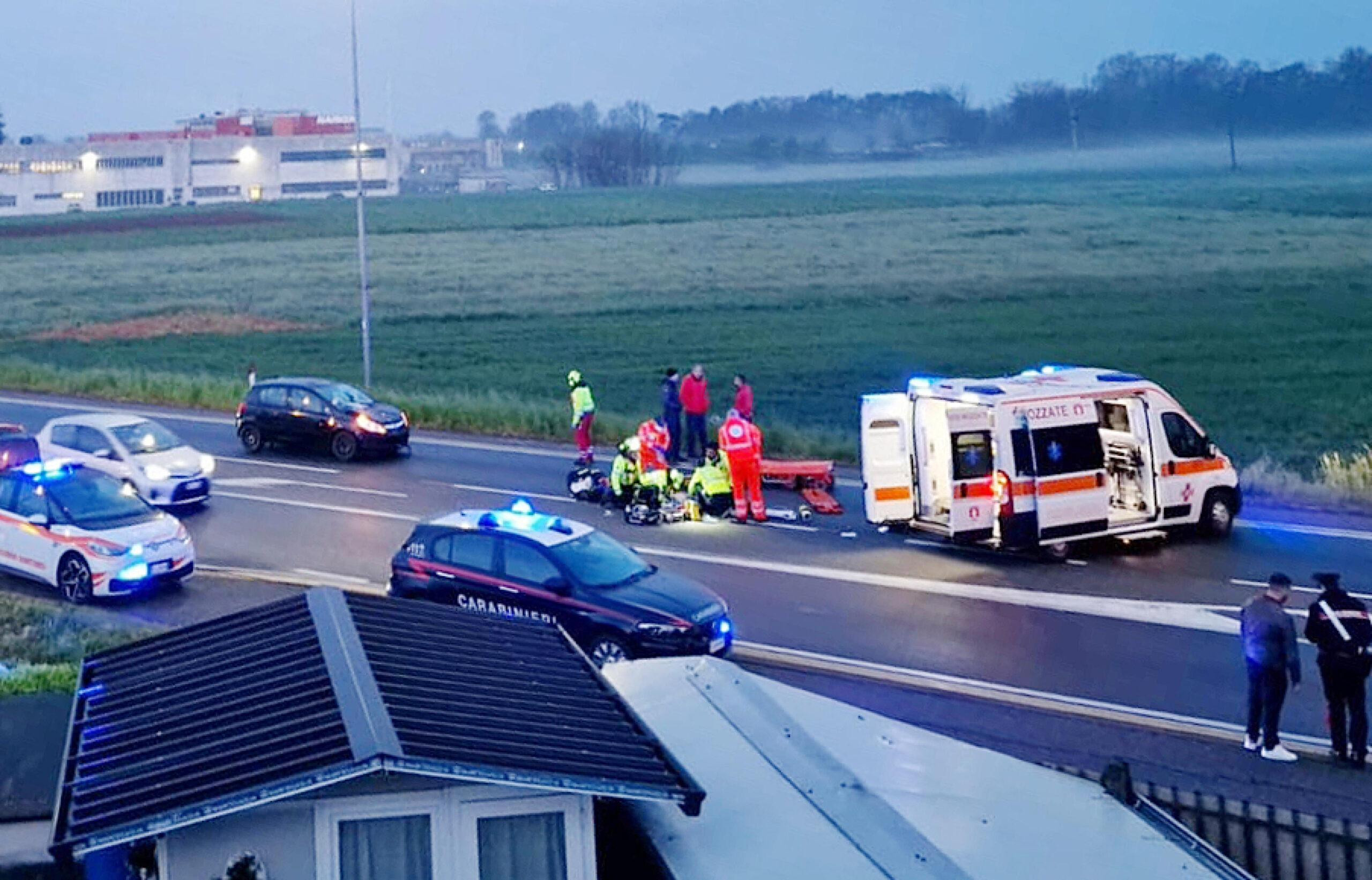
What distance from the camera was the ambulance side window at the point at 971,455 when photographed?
20.1m

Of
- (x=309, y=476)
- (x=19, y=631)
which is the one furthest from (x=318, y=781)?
(x=309, y=476)

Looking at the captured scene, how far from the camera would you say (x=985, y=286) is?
64250 mm

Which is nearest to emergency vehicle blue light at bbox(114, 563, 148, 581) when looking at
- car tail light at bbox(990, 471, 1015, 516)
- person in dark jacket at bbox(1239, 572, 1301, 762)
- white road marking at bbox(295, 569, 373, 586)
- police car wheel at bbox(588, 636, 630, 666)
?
white road marking at bbox(295, 569, 373, 586)

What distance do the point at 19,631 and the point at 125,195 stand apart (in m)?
136

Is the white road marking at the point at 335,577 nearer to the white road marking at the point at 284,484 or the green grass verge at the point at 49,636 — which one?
the green grass verge at the point at 49,636

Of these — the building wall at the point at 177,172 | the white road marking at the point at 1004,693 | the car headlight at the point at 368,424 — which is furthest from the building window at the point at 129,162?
the white road marking at the point at 1004,693

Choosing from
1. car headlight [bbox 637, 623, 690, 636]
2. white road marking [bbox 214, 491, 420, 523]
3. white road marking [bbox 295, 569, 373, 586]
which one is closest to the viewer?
car headlight [bbox 637, 623, 690, 636]

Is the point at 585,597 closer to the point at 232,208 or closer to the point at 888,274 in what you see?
the point at 888,274

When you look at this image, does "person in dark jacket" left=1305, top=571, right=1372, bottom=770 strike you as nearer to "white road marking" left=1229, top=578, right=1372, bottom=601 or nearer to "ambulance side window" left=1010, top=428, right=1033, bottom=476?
"white road marking" left=1229, top=578, right=1372, bottom=601

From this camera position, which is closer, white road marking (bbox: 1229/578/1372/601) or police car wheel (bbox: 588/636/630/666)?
police car wheel (bbox: 588/636/630/666)

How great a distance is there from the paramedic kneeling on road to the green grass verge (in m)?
7.84

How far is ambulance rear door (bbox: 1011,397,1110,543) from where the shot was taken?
2014cm

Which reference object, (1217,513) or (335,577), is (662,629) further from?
(1217,513)

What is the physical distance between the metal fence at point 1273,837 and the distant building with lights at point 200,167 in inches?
5405
